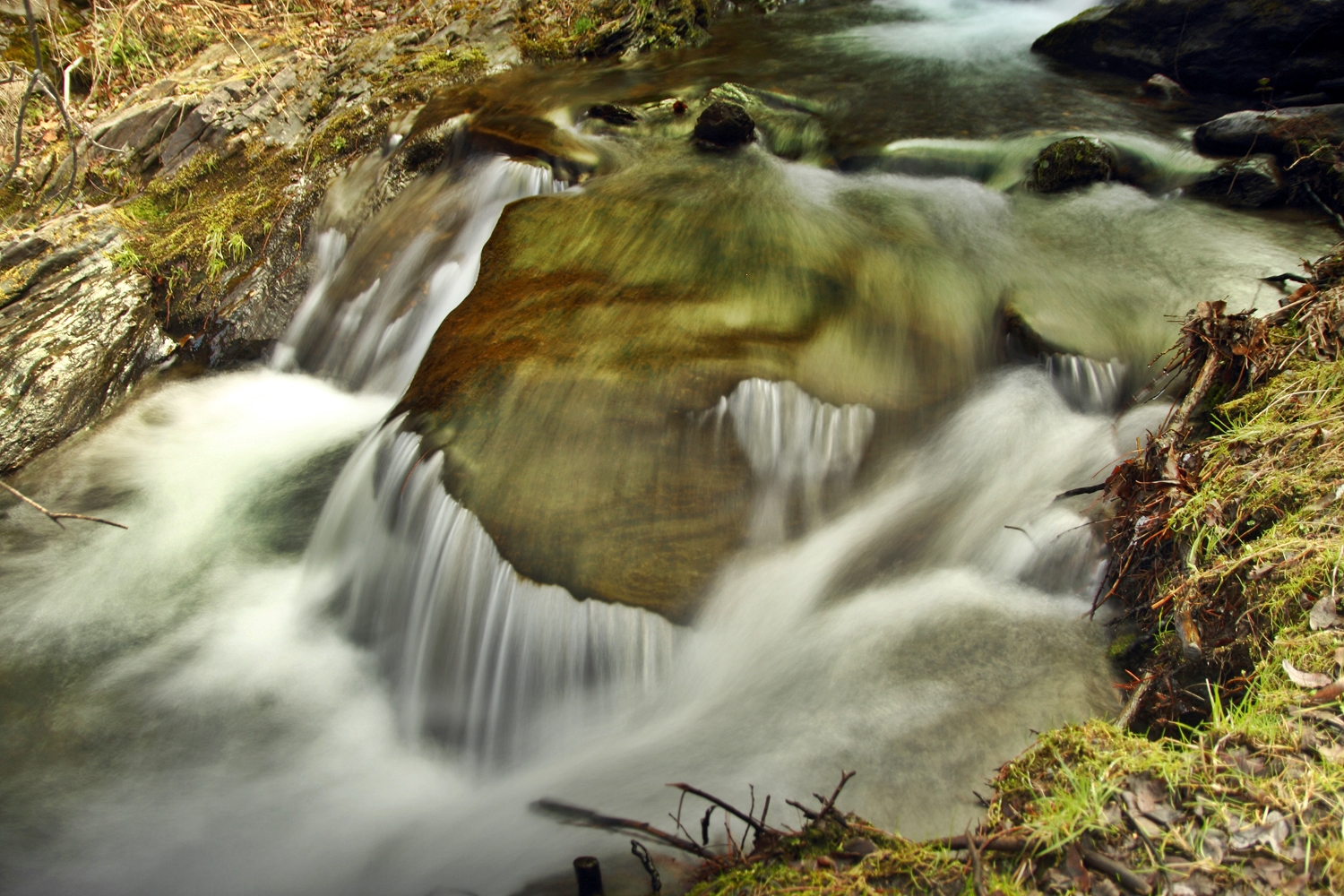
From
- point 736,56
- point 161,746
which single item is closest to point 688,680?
point 161,746

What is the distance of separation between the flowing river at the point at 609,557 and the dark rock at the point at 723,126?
0.79 meters

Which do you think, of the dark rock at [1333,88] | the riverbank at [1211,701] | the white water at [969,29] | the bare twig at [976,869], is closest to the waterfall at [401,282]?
the riverbank at [1211,701]

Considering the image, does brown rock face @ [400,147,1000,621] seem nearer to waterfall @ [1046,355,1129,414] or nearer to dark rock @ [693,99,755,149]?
waterfall @ [1046,355,1129,414]

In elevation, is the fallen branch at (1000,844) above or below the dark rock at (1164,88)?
below

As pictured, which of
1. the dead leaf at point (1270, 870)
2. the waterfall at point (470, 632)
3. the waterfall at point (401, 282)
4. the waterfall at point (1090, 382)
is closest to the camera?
the dead leaf at point (1270, 870)

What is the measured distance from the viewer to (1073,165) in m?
6.01

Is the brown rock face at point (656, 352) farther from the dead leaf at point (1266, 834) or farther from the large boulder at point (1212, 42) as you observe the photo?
the large boulder at point (1212, 42)

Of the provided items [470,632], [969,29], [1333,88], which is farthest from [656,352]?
[969,29]

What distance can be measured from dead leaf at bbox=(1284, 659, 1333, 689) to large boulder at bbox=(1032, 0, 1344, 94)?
6.84 m

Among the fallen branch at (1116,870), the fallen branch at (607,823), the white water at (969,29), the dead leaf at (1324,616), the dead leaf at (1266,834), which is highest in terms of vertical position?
the white water at (969,29)

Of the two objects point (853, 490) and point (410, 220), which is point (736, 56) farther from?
point (853, 490)

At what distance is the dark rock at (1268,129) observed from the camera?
18.5 feet

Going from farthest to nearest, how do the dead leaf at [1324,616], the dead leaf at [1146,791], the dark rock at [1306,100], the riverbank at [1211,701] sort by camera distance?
1. the dark rock at [1306,100]
2. the dead leaf at [1324,616]
3. the dead leaf at [1146,791]
4. the riverbank at [1211,701]

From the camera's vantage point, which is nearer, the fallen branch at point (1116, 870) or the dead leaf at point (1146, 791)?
the fallen branch at point (1116, 870)
